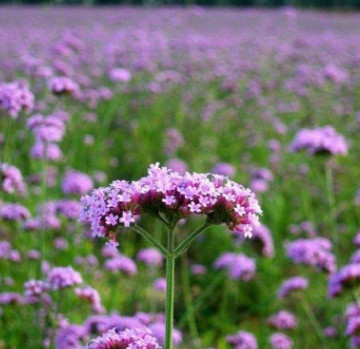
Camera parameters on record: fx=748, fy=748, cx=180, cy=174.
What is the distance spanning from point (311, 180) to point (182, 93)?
2604 millimetres

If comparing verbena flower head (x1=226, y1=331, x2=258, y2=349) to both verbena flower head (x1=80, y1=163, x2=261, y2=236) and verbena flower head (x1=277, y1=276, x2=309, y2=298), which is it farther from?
verbena flower head (x1=80, y1=163, x2=261, y2=236)

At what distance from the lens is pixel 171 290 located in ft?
4.39

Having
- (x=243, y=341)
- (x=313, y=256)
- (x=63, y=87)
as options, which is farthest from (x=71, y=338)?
(x=63, y=87)

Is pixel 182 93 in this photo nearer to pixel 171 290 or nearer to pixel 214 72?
pixel 214 72

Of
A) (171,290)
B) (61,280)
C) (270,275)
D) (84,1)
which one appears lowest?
(270,275)

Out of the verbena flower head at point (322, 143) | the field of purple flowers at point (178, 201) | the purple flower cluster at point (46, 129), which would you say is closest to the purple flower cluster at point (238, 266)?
the field of purple flowers at point (178, 201)

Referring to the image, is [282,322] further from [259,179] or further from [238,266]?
[259,179]

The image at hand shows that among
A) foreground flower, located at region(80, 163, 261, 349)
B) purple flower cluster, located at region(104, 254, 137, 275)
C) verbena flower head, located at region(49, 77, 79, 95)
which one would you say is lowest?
purple flower cluster, located at region(104, 254, 137, 275)

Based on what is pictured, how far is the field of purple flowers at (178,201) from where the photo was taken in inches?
58.3

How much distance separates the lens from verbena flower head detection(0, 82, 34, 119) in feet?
9.11

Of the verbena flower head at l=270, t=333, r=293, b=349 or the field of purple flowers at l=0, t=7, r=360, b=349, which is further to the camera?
the verbena flower head at l=270, t=333, r=293, b=349

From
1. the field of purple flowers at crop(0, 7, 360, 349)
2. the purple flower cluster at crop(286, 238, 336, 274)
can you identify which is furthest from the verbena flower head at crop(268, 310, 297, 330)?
the purple flower cluster at crop(286, 238, 336, 274)

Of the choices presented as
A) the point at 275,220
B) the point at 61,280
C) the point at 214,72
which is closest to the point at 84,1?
the point at 214,72

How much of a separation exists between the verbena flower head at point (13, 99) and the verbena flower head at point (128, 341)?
1.48 meters
